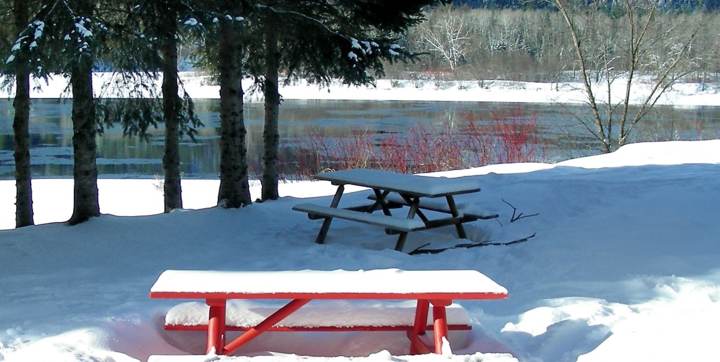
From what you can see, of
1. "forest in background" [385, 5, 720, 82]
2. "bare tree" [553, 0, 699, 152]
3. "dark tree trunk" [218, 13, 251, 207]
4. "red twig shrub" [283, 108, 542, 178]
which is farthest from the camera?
"forest in background" [385, 5, 720, 82]

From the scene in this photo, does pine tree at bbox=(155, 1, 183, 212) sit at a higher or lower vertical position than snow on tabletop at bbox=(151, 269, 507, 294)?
higher

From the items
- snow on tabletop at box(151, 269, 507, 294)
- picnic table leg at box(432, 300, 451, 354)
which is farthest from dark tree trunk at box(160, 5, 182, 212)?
picnic table leg at box(432, 300, 451, 354)

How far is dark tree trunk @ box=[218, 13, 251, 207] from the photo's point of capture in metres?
8.02

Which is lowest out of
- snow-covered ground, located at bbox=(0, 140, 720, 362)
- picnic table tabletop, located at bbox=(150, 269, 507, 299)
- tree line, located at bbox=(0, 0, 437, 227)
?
snow-covered ground, located at bbox=(0, 140, 720, 362)

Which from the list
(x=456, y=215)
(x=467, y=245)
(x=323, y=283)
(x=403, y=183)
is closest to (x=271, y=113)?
(x=403, y=183)

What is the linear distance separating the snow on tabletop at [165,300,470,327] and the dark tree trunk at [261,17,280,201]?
512cm

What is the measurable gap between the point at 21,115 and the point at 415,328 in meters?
6.33

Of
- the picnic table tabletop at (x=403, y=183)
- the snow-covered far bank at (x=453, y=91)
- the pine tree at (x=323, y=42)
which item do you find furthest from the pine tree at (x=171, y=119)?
the snow-covered far bank at (x=453, y=91)

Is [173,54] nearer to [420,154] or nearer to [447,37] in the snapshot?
[420,154]

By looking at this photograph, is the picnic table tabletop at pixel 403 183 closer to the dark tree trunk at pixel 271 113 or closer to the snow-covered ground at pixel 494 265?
the snow-covered ground at pixel 494 265

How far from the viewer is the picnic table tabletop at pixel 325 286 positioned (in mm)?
3520

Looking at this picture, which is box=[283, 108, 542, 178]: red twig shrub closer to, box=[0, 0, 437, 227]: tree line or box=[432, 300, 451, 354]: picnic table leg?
box=[0, 0, 437, 227]: tree line

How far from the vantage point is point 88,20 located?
21.2 feet

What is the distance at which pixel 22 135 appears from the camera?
29.4 feet
